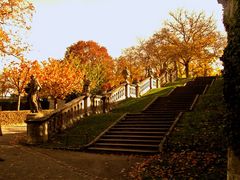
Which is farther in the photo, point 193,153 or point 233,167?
point 193,153

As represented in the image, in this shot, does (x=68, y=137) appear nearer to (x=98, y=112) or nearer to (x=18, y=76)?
(x=98, y=112)

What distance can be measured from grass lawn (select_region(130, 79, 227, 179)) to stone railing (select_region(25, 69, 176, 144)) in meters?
7.01

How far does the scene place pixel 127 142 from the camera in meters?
15.1

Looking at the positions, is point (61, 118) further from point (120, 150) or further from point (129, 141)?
point (120, 150)

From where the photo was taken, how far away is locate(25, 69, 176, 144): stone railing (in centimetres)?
1631

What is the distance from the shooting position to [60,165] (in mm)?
11484

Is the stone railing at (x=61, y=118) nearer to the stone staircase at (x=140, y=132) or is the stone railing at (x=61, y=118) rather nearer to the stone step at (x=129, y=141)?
the stone staircase at (x=140, y=132)

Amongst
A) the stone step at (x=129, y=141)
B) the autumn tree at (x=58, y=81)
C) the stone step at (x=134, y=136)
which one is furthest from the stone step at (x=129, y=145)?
the autumn tree at (x=58, y=81)

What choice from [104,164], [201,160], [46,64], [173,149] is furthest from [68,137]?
[46,64]

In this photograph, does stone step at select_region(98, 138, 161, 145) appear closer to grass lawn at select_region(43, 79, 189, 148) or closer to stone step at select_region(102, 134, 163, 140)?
stone step at select_region(102, 134, 163, 140)

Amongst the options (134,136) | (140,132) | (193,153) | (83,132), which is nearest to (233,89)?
(193,153)

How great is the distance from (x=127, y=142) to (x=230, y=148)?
29.5 feet

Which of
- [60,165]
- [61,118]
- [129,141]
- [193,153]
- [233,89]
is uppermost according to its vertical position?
[233,89]

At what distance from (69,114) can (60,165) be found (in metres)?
7.63
